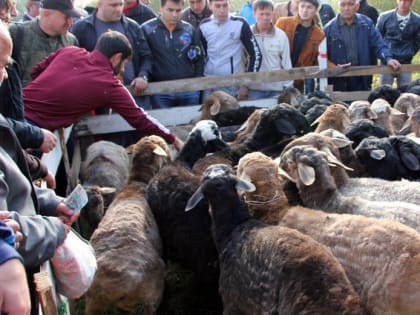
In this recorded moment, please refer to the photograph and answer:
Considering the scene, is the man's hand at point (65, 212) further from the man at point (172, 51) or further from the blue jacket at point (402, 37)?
the blue jacket at point (402, 37)

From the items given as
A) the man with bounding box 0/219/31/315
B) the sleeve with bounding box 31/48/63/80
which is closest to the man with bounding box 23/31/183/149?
the sleeve with bounding box 31/48/63/80

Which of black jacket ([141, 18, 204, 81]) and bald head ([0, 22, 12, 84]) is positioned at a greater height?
bald head ([0, 22, 12, 84])

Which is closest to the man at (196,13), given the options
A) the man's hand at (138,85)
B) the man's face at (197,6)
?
the man's face at (197,6)

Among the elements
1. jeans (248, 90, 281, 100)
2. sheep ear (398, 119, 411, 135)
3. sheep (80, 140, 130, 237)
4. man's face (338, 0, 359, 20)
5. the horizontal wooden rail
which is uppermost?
man's face (338, 0, 359, 20)

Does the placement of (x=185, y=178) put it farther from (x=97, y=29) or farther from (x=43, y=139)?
(x=97, y=29)

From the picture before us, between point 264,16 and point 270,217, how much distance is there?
212 inches

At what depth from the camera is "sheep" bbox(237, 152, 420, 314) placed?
3.49 meters

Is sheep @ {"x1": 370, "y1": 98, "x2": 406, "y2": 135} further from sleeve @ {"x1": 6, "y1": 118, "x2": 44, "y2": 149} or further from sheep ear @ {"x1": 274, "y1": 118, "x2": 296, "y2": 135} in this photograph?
sleeve @ {"x1": 6, "y1": 118, "x2": 44, "y2": 149}

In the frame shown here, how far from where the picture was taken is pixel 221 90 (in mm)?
9008

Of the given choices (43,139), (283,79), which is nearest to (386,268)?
(43,139)

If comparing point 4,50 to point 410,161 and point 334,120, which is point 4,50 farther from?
point 334,120

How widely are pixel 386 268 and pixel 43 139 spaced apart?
2566mm

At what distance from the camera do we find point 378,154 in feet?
18.2

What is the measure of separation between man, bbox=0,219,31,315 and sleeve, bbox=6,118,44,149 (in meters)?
2.23
